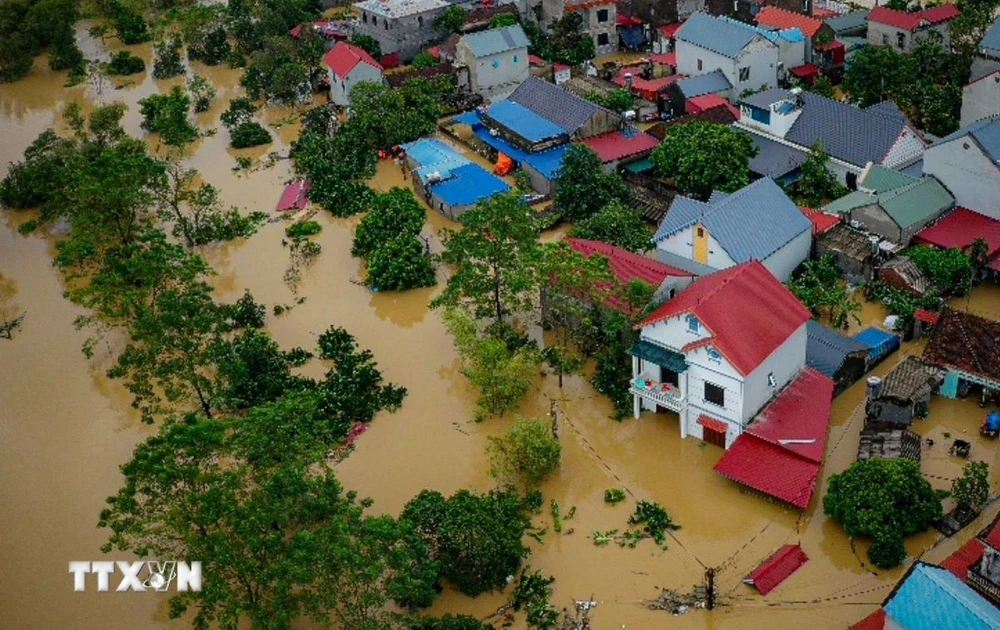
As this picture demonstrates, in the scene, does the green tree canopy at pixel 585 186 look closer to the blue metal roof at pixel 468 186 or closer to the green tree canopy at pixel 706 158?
the green tree canopy at pixel 706 158

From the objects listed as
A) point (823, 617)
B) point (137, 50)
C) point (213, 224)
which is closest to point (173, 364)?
point (213, 224)

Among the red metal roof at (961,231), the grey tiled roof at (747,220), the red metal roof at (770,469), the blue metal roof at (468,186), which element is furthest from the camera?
the blue metal roof at (468,186)

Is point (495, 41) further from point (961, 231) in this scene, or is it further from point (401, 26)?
point (961, 231)

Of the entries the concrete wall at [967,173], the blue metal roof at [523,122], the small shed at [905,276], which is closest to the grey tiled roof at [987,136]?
the concrete wall at [967,173]

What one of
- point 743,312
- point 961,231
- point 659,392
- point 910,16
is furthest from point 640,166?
point 910,16

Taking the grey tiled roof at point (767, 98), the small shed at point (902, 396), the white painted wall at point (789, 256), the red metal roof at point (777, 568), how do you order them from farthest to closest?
the grey tiled roof at point (767, 98), the white painted wall at point (789, 256), the small shed at point (902, 396), the red metal roof at point (777, 568)

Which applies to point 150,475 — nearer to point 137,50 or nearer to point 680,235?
point 680,235
